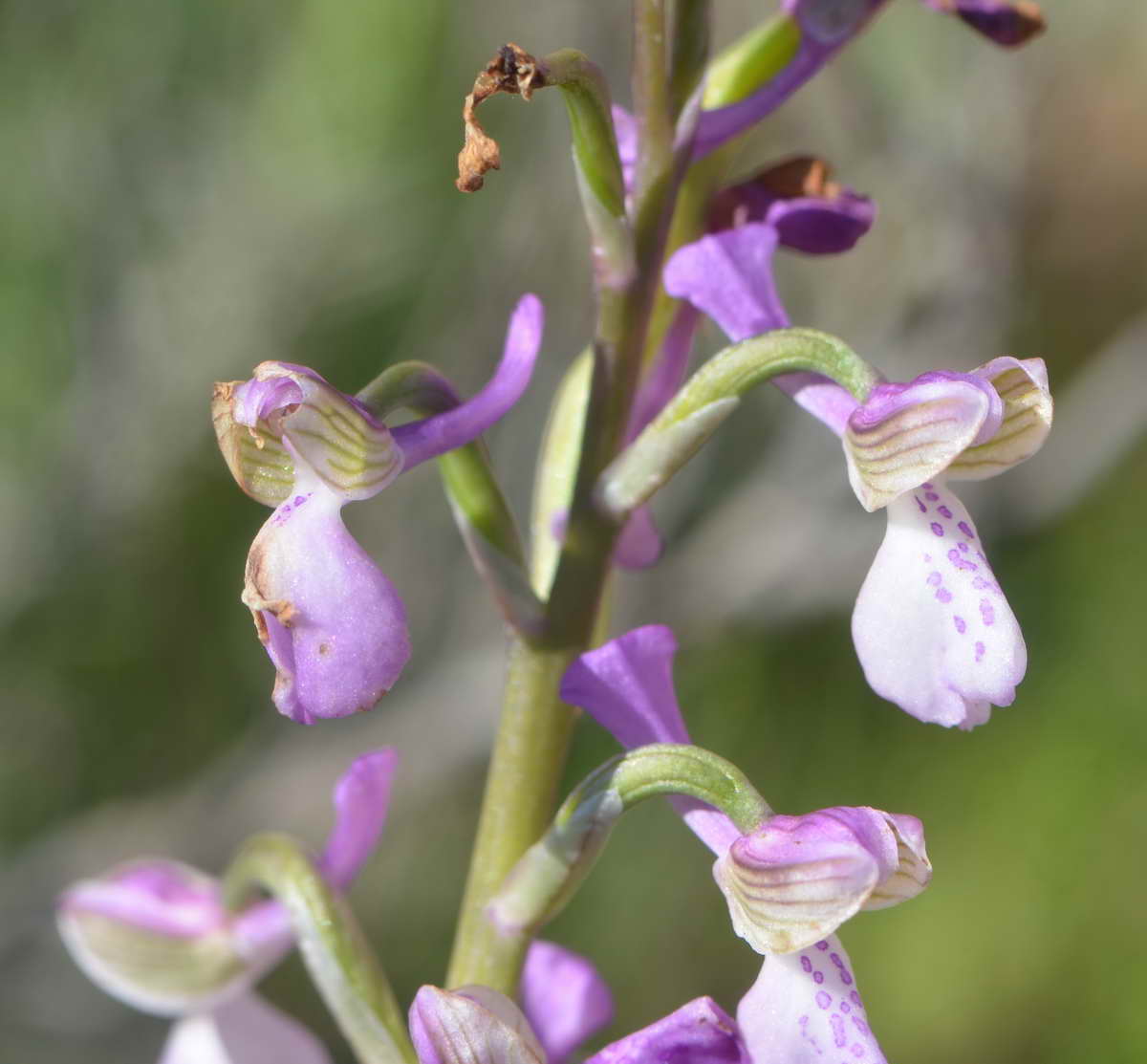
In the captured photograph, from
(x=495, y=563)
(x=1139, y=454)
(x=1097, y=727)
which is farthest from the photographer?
(x=1139, y=454)

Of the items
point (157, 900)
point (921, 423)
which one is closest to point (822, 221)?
point (921, 423)

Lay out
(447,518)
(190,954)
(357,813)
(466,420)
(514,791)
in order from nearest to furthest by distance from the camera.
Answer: (466,420) → (514,791) → (357,813) → (190,954) → (447,518)

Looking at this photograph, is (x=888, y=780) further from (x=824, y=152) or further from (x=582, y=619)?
(x=582, y=619)

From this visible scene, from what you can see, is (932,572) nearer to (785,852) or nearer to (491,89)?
(785,852)

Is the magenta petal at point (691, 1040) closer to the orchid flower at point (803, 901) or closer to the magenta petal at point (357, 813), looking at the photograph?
the orchid flower at point (803, 901)

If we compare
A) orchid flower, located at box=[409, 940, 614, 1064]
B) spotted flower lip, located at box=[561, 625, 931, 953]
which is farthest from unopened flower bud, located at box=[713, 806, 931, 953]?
orchid flower, located at box=[409, 940, 614, 1064]

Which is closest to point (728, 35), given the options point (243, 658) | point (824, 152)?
point (824, 152)

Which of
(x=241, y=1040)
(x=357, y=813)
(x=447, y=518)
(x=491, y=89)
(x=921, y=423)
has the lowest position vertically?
(x=447, y=518)
